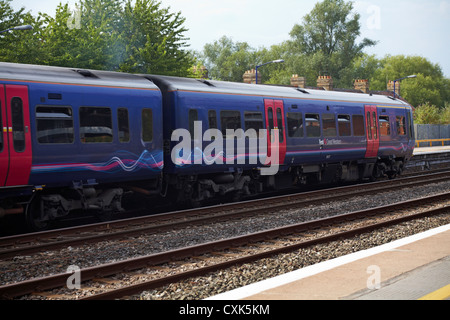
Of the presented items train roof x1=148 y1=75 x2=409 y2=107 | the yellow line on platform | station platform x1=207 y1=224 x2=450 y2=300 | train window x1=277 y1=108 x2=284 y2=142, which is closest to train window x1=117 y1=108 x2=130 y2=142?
train roof x1=148 y1=75 x2=409 y2=107

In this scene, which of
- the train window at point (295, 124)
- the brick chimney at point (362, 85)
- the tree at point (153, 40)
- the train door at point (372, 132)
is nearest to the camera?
the train window at point (295, 124)

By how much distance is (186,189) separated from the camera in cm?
1522

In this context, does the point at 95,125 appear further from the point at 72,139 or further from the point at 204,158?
the point at 204,158

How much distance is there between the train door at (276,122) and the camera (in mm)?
16938

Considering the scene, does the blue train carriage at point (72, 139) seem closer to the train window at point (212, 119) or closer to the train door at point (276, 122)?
the train window at point (212, 119)

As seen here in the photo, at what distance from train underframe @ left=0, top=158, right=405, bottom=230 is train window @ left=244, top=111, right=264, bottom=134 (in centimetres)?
137

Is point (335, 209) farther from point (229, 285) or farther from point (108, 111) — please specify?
point (229, 285)

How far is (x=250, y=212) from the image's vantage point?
13.9 metres

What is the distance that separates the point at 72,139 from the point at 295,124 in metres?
8.11

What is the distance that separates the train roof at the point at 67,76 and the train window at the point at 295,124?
5.31m

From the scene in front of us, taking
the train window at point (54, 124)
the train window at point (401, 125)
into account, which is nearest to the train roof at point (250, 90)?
Answer: the train window at point (401, 125)

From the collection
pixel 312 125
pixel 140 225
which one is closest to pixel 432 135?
pixel 312 125
